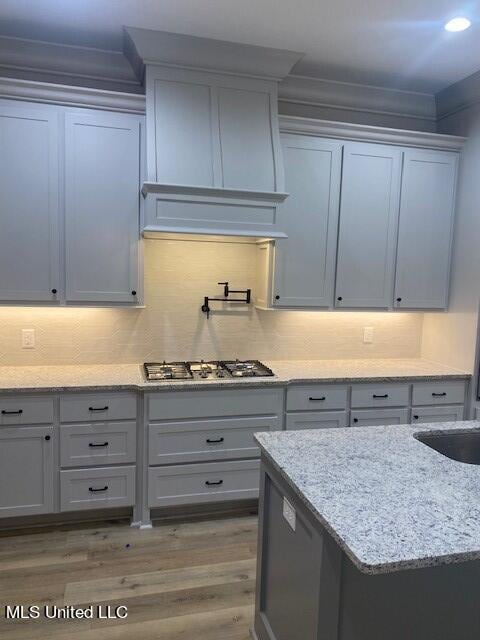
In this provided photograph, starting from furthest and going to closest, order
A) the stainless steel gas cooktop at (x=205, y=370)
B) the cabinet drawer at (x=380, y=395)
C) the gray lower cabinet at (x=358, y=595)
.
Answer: the cabinet drawer at (x=380, y=395), the stainless steel gas cooktop at (x=205, y=370), the gray lower cabinet at (x=358, y=595)

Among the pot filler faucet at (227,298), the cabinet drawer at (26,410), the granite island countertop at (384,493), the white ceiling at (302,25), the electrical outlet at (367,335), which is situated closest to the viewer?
the granite island countertop at (384,493)

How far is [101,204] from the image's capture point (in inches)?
115

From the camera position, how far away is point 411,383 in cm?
336

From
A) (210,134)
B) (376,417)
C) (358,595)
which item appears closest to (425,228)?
(376,417)

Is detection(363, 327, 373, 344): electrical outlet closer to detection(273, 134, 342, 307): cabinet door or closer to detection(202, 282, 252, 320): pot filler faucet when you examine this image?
detection(273, 134, 342, 307): cabinet door

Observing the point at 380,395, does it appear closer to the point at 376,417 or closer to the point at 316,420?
the point at 376,417

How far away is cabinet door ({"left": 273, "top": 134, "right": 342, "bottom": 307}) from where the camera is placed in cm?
324

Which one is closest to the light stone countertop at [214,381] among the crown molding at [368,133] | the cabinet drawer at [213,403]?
the cabinet drawer at [213,403]

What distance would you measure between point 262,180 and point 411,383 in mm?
1734

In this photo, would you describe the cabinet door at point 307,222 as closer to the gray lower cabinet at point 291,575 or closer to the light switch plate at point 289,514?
the gray lower cabinet at point 291,575

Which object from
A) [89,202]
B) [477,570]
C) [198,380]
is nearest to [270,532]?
[477,570]

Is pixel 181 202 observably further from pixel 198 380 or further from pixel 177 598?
pixel 177 598

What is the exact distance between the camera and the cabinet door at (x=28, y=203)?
2785 mm

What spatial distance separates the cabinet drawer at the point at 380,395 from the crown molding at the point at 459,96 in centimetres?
208
